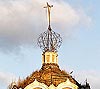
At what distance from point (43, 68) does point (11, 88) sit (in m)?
4.05

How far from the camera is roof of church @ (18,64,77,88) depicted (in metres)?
39.5

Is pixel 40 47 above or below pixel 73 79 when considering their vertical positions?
above

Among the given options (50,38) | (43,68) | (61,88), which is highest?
(50,38)

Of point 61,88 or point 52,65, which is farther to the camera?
point 52,65

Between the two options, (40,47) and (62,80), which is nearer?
(62,80)

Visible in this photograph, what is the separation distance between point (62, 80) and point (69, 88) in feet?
3.62

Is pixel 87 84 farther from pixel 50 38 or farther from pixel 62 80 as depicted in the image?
pixel 50 38

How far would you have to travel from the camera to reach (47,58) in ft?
138

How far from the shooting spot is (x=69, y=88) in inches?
1554

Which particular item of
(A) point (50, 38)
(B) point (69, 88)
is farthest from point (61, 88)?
(A) point (50, 38)

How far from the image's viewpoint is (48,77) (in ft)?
131

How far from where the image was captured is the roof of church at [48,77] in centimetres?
3953

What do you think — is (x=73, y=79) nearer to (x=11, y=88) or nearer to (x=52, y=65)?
(x=52, y=65)

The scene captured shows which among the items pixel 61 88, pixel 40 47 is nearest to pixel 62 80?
pixel 61 88
